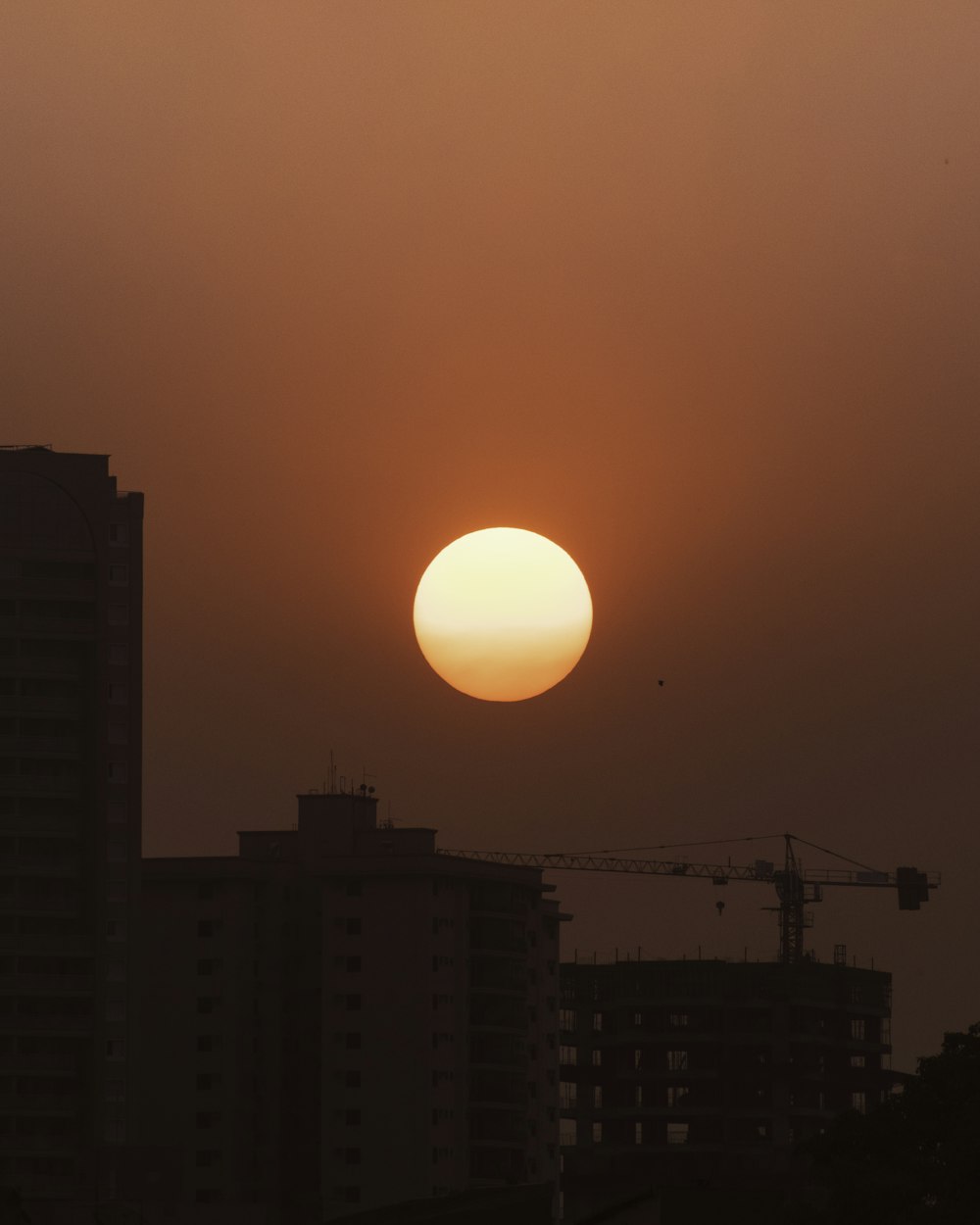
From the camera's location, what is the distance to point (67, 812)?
419 feet

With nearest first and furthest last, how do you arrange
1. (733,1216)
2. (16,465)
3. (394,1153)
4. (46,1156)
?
(733,1216) < (46,1156) < (16,465) < (394,1153)

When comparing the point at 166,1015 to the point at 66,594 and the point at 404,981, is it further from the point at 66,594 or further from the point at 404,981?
the point at 66,594

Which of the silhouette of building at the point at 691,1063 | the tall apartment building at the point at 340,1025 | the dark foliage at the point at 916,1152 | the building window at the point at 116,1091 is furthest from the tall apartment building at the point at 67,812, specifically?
the dark foliage at the point at 916,1152

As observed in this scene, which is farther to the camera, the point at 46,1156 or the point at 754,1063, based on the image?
the point at 754,1063

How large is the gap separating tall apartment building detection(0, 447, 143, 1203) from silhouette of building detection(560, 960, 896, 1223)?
→ 59.8 meters

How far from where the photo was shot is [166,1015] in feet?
503

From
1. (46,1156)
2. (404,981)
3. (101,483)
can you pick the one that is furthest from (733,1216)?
(404,981)

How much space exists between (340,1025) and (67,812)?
30.6 metres

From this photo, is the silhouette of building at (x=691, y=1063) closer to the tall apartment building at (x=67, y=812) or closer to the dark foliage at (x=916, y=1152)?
the tall apartment building at (x=67, y=812)

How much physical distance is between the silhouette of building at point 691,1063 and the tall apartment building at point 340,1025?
21.9 metres

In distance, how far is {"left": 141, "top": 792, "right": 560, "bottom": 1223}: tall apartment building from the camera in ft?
488

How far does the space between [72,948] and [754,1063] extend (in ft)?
233

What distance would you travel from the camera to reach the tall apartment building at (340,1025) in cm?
14875

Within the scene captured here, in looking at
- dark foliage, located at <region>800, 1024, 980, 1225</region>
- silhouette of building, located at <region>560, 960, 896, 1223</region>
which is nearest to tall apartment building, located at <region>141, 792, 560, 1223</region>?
silhouette of building, located at <region>560, 960, 896, 1223</region>
